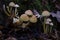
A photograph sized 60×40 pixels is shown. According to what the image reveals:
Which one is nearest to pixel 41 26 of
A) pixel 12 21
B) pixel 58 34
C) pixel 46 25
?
pixel 46 25

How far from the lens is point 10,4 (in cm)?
267

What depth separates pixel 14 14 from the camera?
271 cm

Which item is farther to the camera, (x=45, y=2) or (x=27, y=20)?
(x=45, y=2)

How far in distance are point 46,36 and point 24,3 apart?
0.60 metres

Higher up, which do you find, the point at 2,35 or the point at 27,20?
the point at 27,20

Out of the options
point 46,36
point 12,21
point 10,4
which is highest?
point 10,4

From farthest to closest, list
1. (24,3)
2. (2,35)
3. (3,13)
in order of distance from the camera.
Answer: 1. (24,3)
2. (3,13)
3. (2,35)

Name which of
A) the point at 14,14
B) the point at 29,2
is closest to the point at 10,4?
the point at 14,14

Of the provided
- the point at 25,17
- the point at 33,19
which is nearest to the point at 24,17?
the point at 25,17

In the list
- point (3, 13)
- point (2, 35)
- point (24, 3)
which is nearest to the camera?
point (2, 35)

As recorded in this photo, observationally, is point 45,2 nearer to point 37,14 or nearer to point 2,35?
point 37,14

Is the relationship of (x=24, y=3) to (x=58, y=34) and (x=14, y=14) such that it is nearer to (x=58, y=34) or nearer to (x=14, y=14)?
(x=14, y=14)

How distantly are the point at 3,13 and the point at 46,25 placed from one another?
1.96 ft

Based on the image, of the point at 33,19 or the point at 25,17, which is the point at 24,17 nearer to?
the point at 25,17
